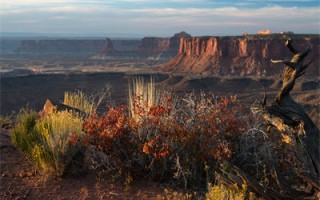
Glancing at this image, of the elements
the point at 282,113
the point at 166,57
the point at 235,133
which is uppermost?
the point at 282,113

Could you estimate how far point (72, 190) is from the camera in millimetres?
5453

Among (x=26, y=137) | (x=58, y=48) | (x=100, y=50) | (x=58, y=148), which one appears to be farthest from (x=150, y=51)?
(x=58, y=148)

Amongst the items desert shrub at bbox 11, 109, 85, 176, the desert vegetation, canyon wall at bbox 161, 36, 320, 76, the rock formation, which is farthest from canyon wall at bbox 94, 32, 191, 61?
the desert vegetation

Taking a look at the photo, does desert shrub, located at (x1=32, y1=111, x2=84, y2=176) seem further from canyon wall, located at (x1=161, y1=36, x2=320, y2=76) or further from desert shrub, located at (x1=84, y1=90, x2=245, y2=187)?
canyon wall, located at (x1=161, y1=36, x2=320, y2=76)

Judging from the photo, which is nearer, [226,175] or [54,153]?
[226,175]

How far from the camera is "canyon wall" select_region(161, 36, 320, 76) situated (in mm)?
64688

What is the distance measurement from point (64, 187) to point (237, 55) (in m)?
70.0

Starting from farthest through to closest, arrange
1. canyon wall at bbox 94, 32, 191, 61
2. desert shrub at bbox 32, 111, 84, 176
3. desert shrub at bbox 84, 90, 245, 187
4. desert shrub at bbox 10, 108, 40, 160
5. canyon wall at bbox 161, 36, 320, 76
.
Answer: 1. canyon wall at bbox 94, 32, 191, 61
2. canyon wall at bbox 161, 36, 320, 76
3. desert shrub at bbox 10, 108, 40, 160
4. desert shrub at bbox 32, 111, 84, 176
5. desert shrub at bbox 84, 90, 245, 187

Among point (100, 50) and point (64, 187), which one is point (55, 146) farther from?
point (100, 50)

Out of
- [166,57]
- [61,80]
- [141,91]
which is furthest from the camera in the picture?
[166,57]

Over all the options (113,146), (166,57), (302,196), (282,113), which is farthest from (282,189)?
(166,57)

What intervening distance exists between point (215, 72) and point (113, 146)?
6597 centimetres

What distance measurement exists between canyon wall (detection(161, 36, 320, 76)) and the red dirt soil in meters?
59.3

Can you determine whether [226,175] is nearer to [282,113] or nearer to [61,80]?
[282,113]
